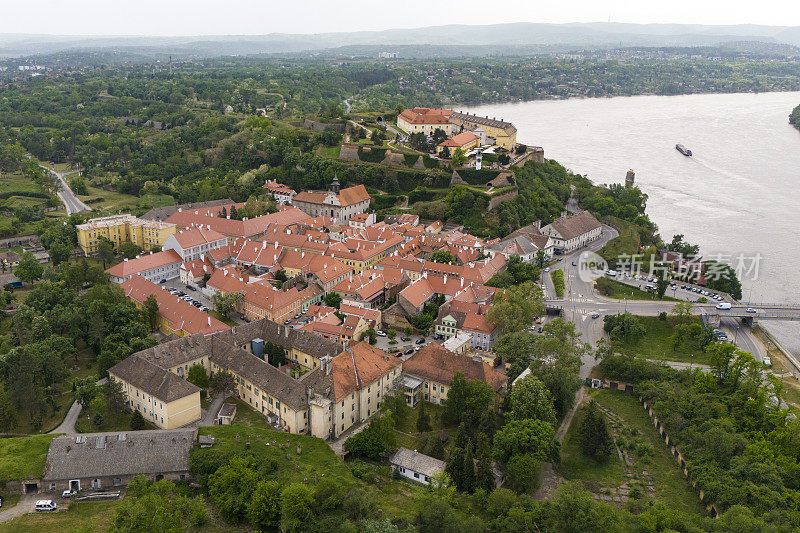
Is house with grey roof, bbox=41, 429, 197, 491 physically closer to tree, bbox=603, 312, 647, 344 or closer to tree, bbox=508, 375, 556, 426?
tree, bbox=508, 375, 556, 426

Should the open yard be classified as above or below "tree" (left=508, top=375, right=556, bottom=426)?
below

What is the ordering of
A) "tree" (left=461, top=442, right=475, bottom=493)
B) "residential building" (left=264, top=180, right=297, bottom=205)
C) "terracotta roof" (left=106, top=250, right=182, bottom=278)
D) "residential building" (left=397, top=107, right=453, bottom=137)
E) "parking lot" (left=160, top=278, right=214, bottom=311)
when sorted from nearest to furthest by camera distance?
"tree" (left=461, top=442, right=475, bottom=493) < "parking lot" (left=160, top=278, right=214, bottom=311) < "terracotta roof" (left=106, top=250, right=182, bottom=278) < "residential building" (left=264, top=180, right=297, bottom=205) < "residential building" (left=397, top=107, right=453, bottom=137)

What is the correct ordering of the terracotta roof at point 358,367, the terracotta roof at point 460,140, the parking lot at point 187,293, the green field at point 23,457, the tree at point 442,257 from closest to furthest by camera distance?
the green field at point 23,457
the terracotta roof at point 358,367
the parking lot at point 187,293
the tree at point 442,257
the terracotta roof at point 460,140

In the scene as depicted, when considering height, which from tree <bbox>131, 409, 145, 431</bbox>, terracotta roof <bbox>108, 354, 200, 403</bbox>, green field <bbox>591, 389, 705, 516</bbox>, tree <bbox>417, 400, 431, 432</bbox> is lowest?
green field <bbox>591, 389, 705, 516</bbox>

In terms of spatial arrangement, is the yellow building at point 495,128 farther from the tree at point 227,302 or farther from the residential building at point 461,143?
the tree at point 227,302

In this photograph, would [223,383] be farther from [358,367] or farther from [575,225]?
[575,225]

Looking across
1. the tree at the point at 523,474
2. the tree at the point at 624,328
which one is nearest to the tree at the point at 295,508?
the tree at the point at 523,474

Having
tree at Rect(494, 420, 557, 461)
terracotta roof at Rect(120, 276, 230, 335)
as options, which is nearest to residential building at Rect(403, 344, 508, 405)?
tree at Rect(494, 420, 557, 461)

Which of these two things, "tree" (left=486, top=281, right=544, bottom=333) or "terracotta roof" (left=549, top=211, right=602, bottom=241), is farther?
"terracotta roof" (left=549, top=211, right=602, bottom=241)
